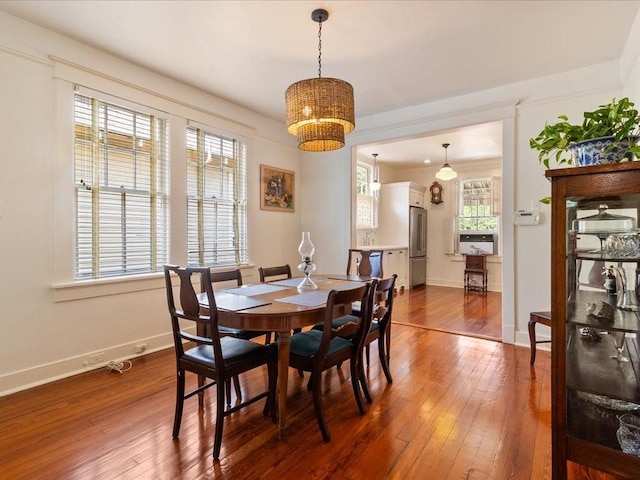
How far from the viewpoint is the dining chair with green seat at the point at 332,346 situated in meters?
1.85

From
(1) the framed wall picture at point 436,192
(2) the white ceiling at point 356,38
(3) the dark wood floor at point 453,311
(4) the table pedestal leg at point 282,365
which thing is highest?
(2) the white ceiling at point 356,38

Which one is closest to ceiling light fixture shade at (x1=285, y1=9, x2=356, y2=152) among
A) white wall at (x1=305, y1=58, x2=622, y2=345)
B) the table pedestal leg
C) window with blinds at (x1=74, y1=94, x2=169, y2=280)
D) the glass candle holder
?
the glass candle holder

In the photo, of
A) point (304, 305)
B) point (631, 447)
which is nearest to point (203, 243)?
point (304, 305)

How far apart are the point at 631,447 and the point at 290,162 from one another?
448cm

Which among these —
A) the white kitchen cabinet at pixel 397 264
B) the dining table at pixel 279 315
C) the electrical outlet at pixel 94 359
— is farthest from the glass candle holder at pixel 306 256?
the white kitchen cabinet at pixel 397 264

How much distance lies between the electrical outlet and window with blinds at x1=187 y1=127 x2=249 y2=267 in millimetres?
1194

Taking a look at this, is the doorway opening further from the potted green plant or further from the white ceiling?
the potted green plant

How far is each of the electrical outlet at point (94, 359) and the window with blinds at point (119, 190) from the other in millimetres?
673

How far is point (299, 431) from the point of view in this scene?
1.94 m

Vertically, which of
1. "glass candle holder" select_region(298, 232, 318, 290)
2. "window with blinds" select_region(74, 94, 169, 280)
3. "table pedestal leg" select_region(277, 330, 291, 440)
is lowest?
"table pedestal leg" select_region(277, 330, 291, 440)

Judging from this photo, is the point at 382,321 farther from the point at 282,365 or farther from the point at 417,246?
the point at 417,246

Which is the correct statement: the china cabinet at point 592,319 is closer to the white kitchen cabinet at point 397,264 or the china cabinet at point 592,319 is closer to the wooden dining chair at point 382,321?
the wooden dining chair at point 382,321

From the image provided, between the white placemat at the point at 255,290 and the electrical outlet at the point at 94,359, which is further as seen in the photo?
the electrical outlet at the point at 94,359

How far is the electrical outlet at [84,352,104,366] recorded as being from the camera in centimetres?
281
